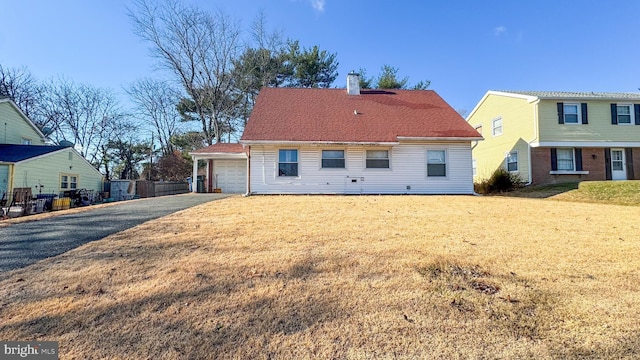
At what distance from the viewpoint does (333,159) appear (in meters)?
13.5

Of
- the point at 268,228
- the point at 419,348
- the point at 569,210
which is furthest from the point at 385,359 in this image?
the point at 569,210

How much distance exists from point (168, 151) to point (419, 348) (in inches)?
1330

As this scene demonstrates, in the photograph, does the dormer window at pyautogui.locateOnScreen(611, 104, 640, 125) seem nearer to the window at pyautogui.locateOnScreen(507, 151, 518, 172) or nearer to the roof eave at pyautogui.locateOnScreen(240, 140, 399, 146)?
the window at pyautogui.locateOnScreen(507, 151, 518, 172)

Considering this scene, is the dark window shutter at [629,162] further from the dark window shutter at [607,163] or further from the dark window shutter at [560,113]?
the dark window shutter at [560,113]

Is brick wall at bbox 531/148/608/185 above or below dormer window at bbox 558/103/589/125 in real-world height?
below

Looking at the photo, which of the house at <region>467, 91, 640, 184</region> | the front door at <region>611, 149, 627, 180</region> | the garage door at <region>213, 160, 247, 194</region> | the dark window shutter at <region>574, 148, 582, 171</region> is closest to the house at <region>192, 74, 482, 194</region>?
the garage door at <region>213, 160, 247, 194</region>

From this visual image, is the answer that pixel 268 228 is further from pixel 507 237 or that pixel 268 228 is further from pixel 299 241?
pixel 507 237

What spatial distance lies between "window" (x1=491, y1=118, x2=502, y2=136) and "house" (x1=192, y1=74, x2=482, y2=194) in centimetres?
654

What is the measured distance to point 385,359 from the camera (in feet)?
7.51

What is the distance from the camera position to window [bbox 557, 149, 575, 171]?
16.3m

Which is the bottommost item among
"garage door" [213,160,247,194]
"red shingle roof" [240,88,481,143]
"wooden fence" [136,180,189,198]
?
"wooden fence" [136,180,189,198]

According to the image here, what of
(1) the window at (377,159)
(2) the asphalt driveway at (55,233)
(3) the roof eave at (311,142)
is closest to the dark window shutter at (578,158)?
(3) the roof eave at (311,142)

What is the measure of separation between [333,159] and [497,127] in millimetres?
13217

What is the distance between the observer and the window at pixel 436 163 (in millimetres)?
13898
